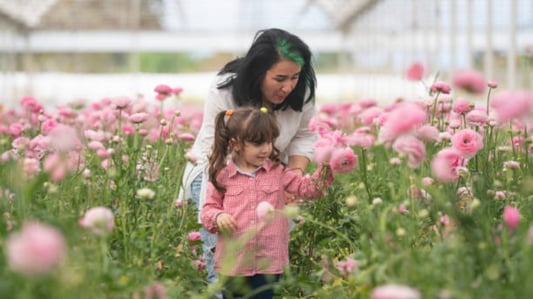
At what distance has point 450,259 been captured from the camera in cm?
174

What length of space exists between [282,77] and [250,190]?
0.41 metres

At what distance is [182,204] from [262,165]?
326 millimetres

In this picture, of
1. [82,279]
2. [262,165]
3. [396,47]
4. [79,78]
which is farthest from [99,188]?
[79,78]

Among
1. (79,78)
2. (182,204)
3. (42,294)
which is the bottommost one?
(79,78)

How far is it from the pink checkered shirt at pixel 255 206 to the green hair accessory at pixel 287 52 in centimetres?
36

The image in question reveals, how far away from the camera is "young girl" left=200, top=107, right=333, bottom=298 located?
265 centimetres

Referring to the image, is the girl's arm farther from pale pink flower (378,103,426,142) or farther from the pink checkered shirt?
pale pink flower (378,103,426,142)

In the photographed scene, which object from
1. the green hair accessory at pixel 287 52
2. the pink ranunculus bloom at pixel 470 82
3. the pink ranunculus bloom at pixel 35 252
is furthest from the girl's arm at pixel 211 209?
the pink ranunculus bloom at pixel 35 252

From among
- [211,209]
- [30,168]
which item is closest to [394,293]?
[30,168]

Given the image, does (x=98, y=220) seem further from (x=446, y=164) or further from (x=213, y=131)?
(x=213, y=131)

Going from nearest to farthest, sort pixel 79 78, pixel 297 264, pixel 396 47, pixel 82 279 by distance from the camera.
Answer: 1. pixel 82 279
2. pixel 297 264
3. pixel 396 47
4. pixel 79 78

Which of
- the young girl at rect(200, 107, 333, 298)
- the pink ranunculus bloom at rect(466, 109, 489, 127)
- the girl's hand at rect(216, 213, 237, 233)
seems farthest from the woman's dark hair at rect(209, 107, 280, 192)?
the pink ranunculus bloom at rect(466, 109, 489, 127)

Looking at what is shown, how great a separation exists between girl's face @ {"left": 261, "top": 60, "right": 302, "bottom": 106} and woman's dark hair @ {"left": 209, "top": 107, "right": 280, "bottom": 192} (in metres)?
0.20

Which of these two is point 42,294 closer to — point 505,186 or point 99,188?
point 99,188
